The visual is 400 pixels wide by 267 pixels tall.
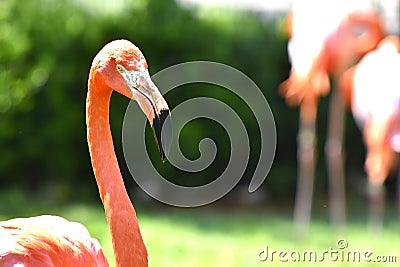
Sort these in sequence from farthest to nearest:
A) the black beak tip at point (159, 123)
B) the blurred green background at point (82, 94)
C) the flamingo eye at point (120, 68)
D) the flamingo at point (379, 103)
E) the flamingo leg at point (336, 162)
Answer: the blurred green background at point (82, 94)
the flamingo leg at point (336, 162)
the flamingo at point (379, 103)
the flamingo eye at point (120, 68)
the black beak tip at point (159, 123)

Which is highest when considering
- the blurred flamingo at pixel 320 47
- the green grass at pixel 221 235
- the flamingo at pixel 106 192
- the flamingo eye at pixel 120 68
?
the blurred flamingo at pixel 320 47

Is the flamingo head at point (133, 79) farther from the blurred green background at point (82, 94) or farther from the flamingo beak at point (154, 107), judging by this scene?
the blurred green background at point (82, 94)

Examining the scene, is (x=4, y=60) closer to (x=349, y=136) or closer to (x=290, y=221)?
(x=290, y=221)

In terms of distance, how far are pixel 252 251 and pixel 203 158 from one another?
1.62 meters

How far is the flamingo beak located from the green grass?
2.50 m

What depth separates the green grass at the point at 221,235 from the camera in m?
5.12

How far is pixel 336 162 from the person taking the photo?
680 centimetres

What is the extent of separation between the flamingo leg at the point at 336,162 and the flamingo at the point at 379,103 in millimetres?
474

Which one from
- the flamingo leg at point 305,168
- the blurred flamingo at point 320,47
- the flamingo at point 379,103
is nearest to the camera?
the flamingo at point 379,103

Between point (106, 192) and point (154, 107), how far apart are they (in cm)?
40

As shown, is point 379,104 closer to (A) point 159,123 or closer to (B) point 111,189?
(B) point 111,189

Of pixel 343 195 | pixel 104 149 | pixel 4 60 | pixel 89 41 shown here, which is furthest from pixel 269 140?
pixel 104 149

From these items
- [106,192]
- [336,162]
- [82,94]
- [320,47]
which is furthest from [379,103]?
[106,192]

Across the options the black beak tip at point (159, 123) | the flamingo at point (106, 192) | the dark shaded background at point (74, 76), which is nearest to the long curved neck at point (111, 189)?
the flamingo at point (106, 192)
